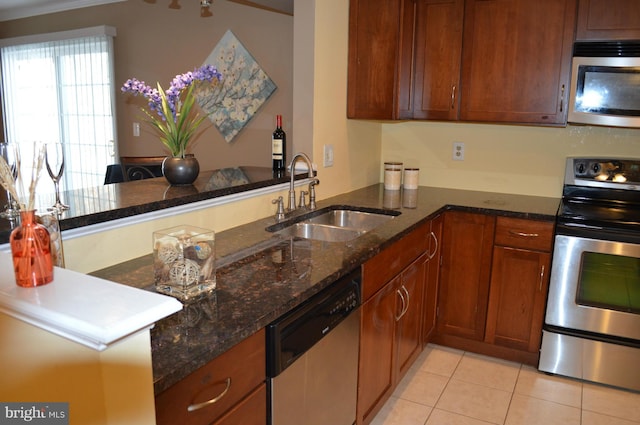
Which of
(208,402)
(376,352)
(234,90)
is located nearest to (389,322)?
(376,352)

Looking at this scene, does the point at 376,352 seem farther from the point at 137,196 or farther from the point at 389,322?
the point at 137,196

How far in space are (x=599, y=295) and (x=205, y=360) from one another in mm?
2261

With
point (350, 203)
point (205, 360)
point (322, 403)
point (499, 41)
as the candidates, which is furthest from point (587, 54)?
point (205, 360)

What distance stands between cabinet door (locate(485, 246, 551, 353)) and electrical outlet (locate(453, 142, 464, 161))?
80 centimetres

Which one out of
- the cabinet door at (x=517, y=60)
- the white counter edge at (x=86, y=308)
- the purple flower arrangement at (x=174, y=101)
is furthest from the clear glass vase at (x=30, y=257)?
the cabinet door at (x=517, y=60)

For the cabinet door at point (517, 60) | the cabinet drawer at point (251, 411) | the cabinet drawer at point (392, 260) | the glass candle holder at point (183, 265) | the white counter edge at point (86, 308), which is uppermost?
the cabinet door at point (517, 60)

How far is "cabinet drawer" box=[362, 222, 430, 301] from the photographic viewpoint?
1997 mm

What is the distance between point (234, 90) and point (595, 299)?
2794 mm

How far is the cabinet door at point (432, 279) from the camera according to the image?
111 inches

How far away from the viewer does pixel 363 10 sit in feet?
9.55

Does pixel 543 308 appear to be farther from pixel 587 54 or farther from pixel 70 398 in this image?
pixel 70 398

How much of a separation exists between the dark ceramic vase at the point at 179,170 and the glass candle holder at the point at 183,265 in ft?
2.26

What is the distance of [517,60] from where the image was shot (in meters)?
2.84

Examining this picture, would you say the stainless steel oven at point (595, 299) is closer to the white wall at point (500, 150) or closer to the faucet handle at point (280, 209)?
the white wall at point (500, 150)
